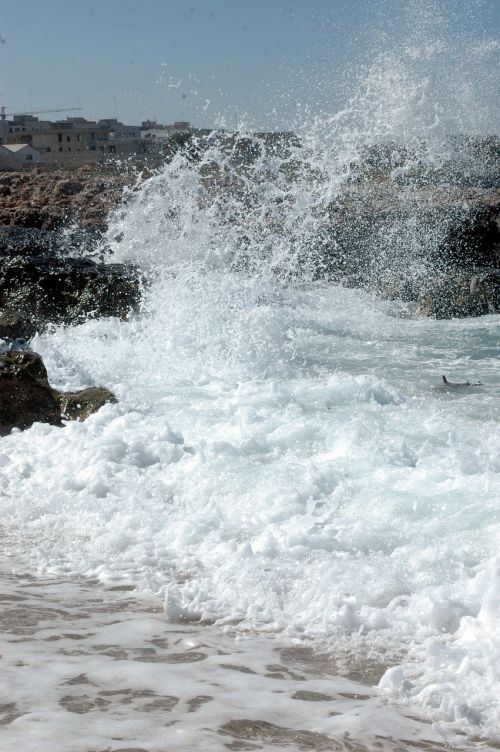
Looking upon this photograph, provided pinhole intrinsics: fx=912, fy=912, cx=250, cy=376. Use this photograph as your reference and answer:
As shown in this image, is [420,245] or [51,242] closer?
[420,245]

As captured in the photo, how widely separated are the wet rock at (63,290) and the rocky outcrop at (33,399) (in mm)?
4192

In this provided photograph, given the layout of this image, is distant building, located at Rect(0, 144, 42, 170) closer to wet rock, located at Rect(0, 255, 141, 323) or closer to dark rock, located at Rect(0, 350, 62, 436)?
wet rock, located at Rect(0, 255, 141, 323)

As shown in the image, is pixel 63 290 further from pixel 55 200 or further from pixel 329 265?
pixel 55 200

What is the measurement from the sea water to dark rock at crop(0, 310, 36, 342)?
0.95 ft

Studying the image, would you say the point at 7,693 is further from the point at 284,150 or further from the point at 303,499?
the point at 284,150

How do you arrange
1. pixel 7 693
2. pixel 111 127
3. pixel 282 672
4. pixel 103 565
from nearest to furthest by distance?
pixel 7 693 → pixel 282 672 → pixel 103 565 → pixel 111 127

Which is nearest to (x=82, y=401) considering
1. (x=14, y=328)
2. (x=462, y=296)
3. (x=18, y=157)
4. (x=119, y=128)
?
(x=14, y=328)

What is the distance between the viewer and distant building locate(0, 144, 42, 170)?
49394 mm

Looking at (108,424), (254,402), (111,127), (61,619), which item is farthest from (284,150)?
(111,127)

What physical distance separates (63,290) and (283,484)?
7.25 m

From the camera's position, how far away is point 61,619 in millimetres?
3740

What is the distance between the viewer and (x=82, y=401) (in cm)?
713

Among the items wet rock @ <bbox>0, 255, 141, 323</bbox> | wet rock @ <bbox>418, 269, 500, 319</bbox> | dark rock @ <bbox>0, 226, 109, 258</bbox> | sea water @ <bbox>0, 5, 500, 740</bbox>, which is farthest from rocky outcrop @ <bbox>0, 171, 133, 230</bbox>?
sea water @ <bbox>0, 5, 500, 740</bbox>

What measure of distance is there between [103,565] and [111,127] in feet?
241
